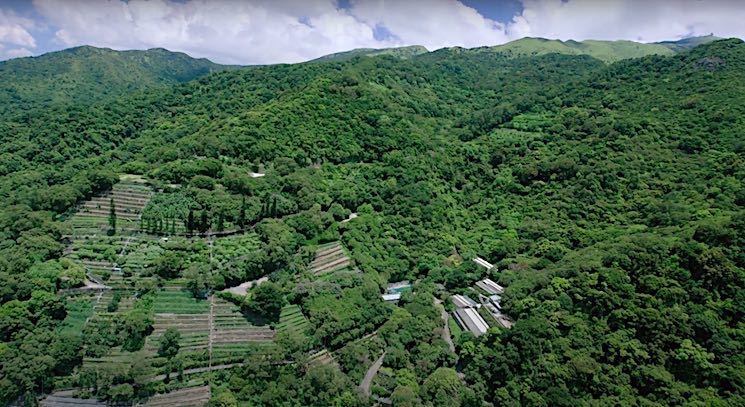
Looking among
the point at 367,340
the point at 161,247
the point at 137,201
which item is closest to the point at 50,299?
the point at 161,247

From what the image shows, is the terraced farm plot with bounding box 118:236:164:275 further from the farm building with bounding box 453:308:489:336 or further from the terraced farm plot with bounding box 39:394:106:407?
the farm building with bounding box 453:308:489:336

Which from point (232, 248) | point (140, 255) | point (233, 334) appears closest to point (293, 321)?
point (233, 334)

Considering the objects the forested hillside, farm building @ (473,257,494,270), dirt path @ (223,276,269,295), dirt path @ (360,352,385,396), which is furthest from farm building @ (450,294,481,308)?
dirt path @ (223,276,269,295)

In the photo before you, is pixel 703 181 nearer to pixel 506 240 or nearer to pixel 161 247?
pixel 506 240

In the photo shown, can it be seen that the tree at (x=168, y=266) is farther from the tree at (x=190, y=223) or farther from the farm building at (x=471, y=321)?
the farm building at (x=471, y=321)

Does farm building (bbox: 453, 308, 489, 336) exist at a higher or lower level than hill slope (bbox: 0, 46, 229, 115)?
lower

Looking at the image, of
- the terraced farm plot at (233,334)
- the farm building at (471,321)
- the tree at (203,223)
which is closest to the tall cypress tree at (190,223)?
the tree at (203,223)
